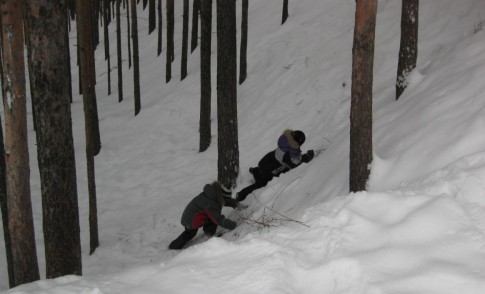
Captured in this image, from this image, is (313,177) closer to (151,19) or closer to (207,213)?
(207,213)

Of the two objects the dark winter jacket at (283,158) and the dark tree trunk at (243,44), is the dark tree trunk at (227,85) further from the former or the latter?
the dark tree trunk at (243,44)

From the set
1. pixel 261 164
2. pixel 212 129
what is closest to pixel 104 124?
pixel 212 129

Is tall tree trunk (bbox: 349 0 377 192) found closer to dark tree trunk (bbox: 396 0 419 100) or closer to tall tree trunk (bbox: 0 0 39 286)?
dark tree trunk (bbox: 396 0 419 100)

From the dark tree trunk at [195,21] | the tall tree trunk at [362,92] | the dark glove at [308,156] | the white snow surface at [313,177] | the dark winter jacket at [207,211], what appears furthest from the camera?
the dark tree trunk at [195,21]

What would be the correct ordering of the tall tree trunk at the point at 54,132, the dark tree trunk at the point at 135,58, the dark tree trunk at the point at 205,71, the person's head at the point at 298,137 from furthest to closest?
1. the dark tree trunk at the point at 135,58
2. the dark tree trunk at the point at 205,71
3. the person's head at the point at 298,137
4. the tall tree trunk at the point at 54,132

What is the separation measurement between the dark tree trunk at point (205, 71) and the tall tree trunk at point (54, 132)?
5.65 meters

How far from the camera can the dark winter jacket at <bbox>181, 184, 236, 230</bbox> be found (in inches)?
273

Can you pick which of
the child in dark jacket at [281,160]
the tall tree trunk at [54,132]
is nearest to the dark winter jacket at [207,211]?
the child in dark jacket at [281,160]

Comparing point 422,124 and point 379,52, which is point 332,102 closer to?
point 379,52

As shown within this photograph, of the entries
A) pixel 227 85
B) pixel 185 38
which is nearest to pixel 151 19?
pixel 185 38

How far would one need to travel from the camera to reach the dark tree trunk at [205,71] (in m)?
10.1

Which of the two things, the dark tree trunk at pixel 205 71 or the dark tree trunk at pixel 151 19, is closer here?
the dark tree trunk at pixel 205 71

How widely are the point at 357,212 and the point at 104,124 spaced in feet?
41.0

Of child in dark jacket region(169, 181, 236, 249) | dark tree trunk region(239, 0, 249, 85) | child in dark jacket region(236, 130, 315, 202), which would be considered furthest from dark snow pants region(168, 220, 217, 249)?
dark tree trunk region(239, 0, 249, 85)
